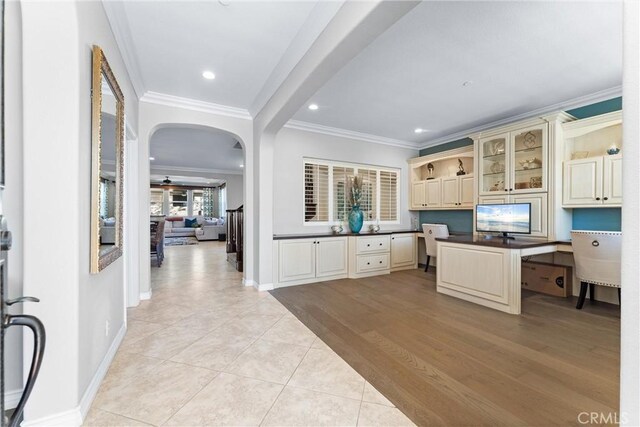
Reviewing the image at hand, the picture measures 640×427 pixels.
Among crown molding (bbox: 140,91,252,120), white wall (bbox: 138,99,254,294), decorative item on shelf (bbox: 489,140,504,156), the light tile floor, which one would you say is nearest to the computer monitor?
decorative item on shelf (bbox: 489,140,504,156)

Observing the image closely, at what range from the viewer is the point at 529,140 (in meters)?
3.93

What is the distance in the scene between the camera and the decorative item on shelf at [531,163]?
12.6 feet

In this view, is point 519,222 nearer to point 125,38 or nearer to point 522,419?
point 522,419

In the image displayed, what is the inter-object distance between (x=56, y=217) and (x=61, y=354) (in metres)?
0.71

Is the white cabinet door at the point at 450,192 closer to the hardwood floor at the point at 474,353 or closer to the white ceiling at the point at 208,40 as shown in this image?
the hardwood floor at the point at 474,353

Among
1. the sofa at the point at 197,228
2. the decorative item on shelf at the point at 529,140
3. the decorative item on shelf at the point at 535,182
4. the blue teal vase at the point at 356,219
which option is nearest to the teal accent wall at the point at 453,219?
the decorative item on shelf at the point at 535,182

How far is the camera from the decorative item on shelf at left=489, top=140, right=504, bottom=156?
4.21m

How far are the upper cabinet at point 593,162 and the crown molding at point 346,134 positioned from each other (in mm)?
2649

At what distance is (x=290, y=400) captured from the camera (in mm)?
1662

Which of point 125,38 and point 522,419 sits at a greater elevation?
point 125,38

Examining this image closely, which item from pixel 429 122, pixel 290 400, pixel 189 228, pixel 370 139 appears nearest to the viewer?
pixel 290 400

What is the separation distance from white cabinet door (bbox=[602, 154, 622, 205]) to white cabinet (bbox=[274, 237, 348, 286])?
3325 mm

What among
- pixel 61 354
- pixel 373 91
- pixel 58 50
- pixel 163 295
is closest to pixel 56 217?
pixel 61 354

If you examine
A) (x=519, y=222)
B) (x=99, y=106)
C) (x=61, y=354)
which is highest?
(x=99, y=106)
